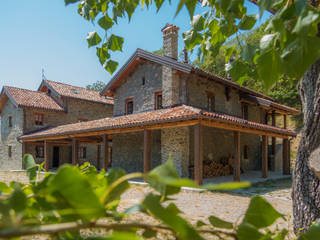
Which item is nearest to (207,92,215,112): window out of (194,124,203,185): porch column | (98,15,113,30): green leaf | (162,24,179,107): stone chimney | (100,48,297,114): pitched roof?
(100,48,297,114): pitched roof

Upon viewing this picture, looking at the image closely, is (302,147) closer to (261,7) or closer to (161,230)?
(261,7)

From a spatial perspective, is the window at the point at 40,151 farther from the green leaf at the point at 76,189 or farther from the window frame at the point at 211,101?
the green leaf at the point at 76,189

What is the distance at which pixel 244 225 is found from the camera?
543 mm

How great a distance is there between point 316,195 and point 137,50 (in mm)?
13050

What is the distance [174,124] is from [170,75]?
3699 mm

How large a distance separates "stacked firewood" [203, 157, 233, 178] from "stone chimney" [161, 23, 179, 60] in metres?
5.89

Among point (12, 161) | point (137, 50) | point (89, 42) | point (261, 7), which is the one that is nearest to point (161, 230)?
point (261, 7)

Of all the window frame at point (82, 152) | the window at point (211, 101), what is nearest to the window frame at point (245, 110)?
the window at point (211, 101)

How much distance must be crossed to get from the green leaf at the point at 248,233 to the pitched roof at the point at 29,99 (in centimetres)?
2113

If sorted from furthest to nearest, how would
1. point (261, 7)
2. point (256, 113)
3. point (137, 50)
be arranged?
point (256, 113), point (137, 50), point (261, 7)

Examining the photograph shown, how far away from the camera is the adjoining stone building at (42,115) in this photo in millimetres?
19922

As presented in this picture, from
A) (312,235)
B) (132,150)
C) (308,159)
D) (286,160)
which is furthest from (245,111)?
(312,235)

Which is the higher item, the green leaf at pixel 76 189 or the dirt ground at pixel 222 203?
the green leaf at pixel 76 189

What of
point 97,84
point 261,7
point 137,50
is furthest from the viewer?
point 97,84
